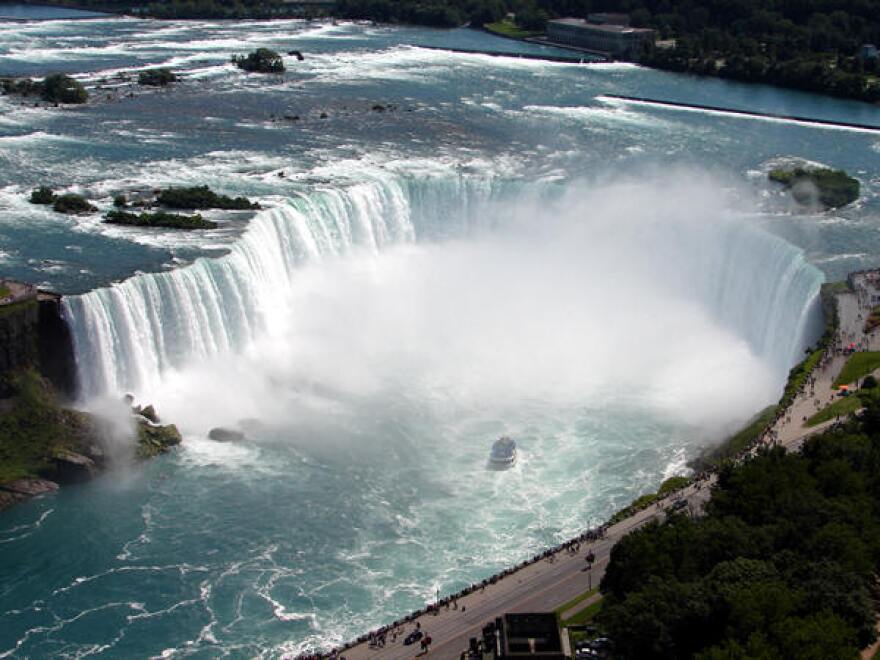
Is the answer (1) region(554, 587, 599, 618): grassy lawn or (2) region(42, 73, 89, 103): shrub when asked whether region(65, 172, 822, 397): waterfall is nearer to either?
(1) region(554, 587, 599, 618): grassy lawn

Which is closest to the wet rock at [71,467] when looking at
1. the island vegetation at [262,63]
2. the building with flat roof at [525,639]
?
the building with flat roof at [525,639]

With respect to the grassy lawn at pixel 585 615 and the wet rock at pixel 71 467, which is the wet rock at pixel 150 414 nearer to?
the wet rock at pixel 71 467

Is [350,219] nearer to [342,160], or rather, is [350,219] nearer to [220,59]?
[342,160]

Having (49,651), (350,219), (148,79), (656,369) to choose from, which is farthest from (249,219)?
(148,79)

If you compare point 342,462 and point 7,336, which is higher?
point 7,336

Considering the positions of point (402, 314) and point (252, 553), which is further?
point (402, 314)

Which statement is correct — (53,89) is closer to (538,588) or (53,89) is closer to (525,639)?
(538,588)
